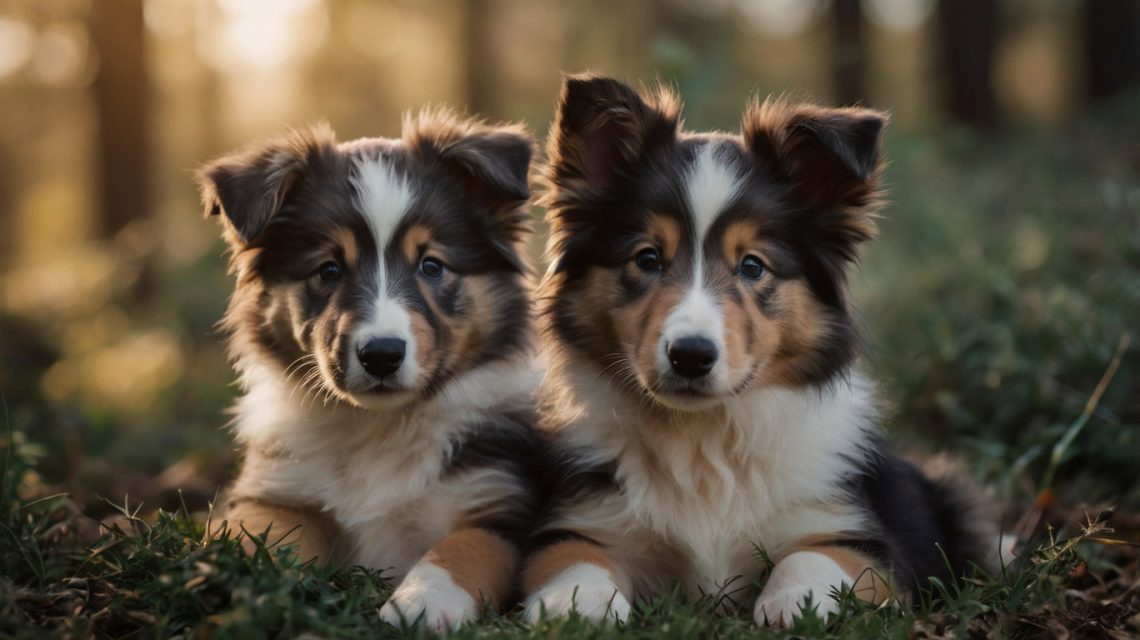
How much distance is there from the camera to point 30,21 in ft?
47.3

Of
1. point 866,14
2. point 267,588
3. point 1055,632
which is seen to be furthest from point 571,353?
point 866,14

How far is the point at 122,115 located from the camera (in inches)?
492

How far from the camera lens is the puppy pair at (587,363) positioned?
377cm

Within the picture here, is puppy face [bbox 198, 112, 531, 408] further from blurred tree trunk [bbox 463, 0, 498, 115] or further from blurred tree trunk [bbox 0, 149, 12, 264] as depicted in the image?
blurred tree trunk [bbox 0, 149, 12, 264]

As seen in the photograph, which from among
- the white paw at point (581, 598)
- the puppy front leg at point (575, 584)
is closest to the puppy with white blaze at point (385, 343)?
the puppy front leg at point (575, 584)

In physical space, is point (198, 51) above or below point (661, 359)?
below

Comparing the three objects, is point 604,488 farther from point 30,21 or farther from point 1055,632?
point 30,21

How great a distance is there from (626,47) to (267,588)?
1877 cm

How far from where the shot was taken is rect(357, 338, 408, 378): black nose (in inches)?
149

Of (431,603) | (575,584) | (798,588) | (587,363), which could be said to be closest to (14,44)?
(587,363)

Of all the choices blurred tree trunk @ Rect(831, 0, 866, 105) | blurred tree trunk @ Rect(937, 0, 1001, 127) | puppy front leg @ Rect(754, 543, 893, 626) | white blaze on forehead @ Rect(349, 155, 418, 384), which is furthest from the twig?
blurred tree trunk @ Rect(937, 0, 1001, 127)

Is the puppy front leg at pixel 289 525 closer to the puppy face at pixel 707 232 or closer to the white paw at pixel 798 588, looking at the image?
the puppy face at pixel 707 232

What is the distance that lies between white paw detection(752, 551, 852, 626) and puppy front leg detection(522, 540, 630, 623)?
0.47m

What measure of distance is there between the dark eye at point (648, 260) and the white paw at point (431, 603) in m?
1.30
